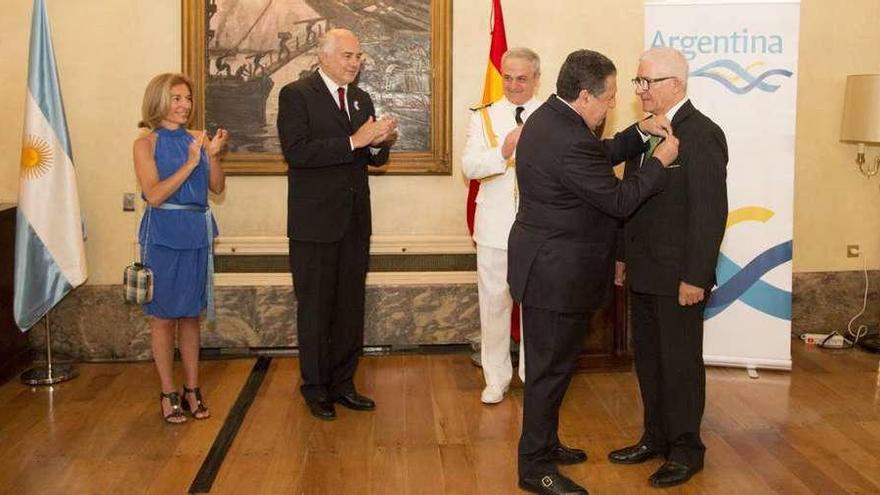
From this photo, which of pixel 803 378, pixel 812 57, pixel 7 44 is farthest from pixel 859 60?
pixel 7 44

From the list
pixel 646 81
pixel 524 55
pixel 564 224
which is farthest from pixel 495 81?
pixel 564 224

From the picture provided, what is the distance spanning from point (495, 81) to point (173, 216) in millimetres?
1934

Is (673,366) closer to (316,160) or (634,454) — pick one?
(634,454)

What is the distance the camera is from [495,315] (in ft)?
17.1

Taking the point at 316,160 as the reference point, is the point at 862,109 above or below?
above

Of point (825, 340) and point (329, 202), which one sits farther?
point (825, 340)

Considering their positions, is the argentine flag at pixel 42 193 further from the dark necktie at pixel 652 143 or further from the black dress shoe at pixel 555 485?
the dark necktie at pixel 652 143

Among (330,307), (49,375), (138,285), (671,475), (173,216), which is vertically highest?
(173,216)

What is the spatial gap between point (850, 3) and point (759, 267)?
183 centimetres

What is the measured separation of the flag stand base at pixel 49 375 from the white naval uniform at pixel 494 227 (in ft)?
7.55

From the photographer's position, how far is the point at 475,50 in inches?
240

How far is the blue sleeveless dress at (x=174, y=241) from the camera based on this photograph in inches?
189

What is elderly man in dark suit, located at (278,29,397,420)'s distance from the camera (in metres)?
4.79

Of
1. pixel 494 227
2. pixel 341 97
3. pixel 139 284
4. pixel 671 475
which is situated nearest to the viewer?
pixel 671 475
